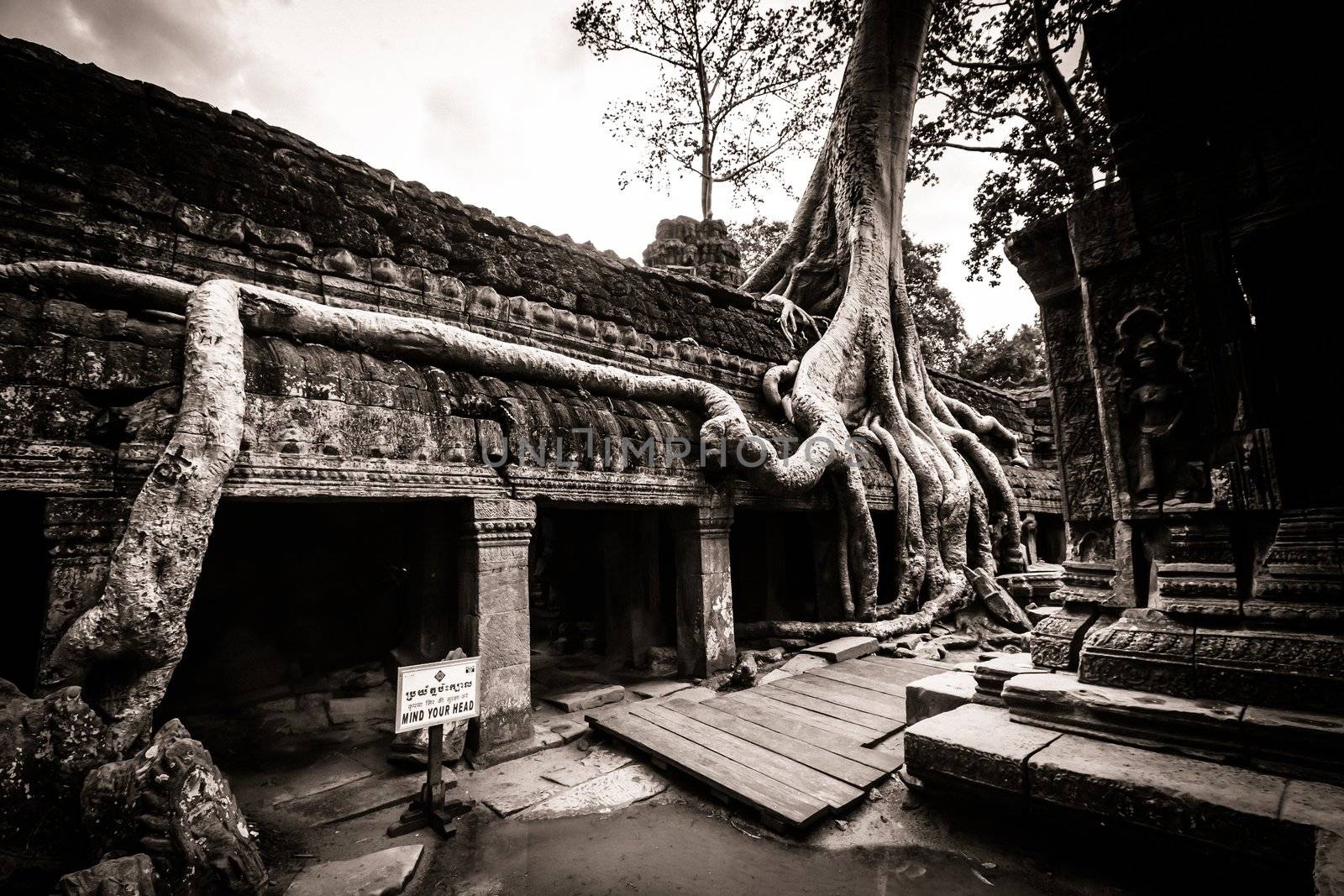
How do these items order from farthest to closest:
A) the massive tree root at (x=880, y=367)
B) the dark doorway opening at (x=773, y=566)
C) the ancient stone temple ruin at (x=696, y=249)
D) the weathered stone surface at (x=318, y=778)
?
the ancient stone temple ruin at (x=696, y=249) → the dark doorway opening at (x=773, y=566) → the massive tree root at (x=880, y=367) → the weathered stone surface at (x=318, y=778)

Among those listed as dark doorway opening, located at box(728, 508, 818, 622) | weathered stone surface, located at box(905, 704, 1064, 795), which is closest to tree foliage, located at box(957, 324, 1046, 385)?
dark doorway opening, located at box(728, 508, 818, 622)

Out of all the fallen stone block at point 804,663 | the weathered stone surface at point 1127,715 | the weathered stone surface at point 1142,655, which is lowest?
the fallen stone block at point 804,663

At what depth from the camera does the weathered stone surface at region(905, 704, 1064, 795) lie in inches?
92.1

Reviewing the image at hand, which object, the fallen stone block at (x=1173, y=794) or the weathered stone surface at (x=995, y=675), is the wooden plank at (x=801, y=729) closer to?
the weathered stone surface at (x=995, y=675)

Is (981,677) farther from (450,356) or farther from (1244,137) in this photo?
(450,356)

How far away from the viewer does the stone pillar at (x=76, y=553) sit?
2354 mm

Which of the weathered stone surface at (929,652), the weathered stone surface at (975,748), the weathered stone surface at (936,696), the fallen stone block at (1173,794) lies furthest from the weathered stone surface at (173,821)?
the weathered stone surface at (929,652)

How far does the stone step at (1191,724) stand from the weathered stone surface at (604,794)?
1842 millimetres

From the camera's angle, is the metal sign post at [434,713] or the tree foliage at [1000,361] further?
the tree foliage at [1000,361]

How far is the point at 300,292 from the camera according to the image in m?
3.75

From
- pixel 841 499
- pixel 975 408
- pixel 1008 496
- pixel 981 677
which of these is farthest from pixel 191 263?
pixel 975 408

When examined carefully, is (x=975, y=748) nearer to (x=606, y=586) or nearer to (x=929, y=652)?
(x=929, y=652)

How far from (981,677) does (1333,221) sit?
2493 millimetres

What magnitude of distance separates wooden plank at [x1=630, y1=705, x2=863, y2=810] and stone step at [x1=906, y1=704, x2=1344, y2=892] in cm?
36
